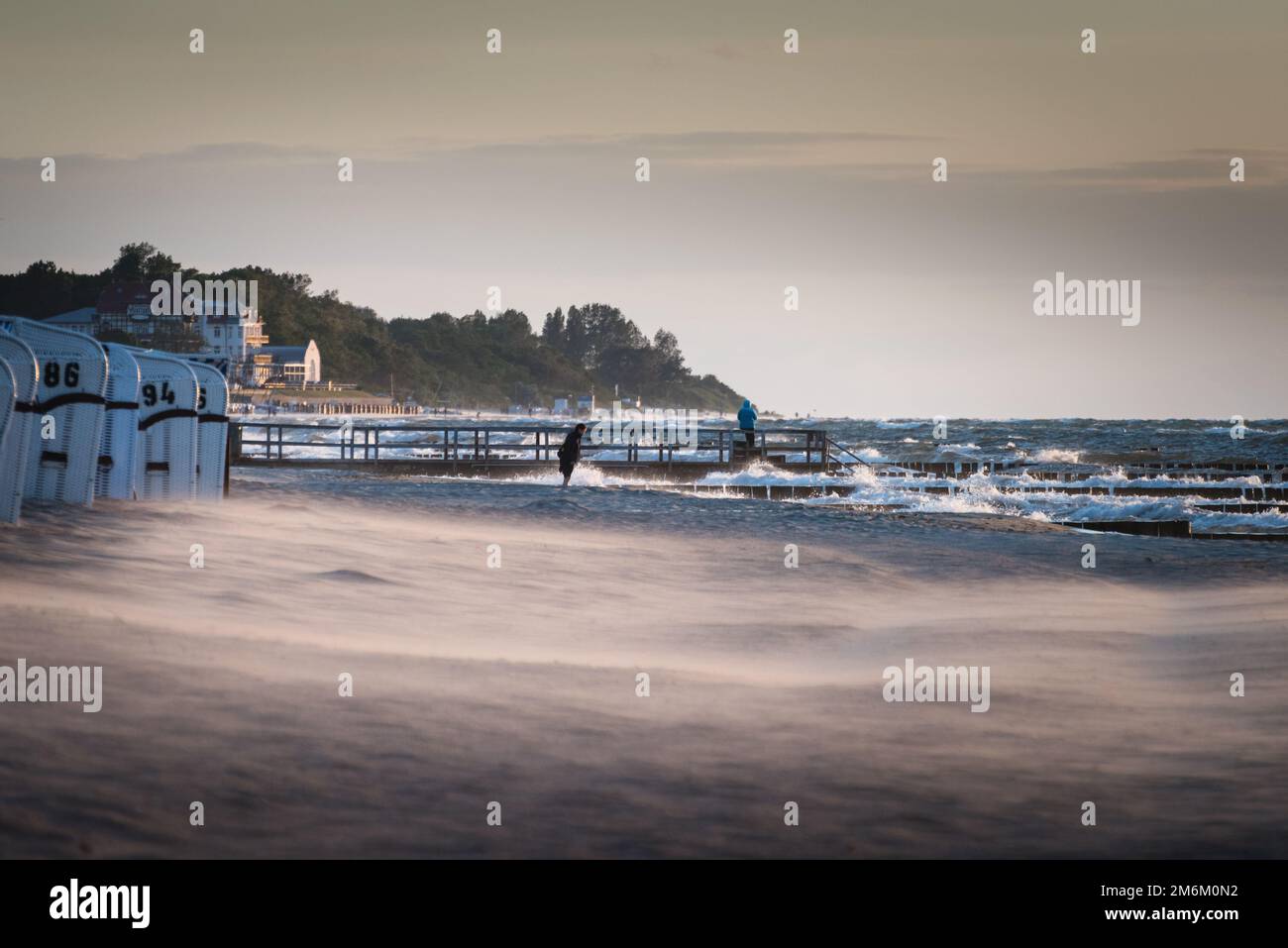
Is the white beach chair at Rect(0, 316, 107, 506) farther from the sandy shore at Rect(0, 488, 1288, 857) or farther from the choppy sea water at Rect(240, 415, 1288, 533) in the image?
the choppy sea water at Rect(240, 415, 1288, 533)

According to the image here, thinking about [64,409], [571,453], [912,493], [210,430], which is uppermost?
[64,409]

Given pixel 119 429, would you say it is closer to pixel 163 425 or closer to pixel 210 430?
pixel 163 425

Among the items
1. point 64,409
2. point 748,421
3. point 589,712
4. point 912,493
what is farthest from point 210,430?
point 748,421

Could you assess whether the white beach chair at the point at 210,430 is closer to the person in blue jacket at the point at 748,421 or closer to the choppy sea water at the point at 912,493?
the choppy sea water at the point at 912,493

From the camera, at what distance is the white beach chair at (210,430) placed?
20812mm

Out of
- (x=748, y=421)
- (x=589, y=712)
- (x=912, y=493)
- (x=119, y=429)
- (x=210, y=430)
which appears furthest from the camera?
(x=748, y=421)

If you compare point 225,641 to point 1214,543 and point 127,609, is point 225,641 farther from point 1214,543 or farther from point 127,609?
point 1214,543

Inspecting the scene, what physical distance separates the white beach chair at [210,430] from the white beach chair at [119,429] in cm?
219

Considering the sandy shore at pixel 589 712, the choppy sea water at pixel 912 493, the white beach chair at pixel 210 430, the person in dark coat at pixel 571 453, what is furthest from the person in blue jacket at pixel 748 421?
the sandy shore at pixel 589 712

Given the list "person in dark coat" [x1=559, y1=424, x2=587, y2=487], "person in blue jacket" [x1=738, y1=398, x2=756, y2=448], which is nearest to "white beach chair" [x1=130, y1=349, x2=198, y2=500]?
"person in dark coat" [x1=559, y1=424, x2=587, y2=487]

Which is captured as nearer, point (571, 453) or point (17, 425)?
point (17, 425)

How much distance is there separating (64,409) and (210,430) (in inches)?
203

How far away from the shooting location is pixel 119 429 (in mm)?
18312

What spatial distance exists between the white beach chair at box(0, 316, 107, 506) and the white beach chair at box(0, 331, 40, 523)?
1.59m
